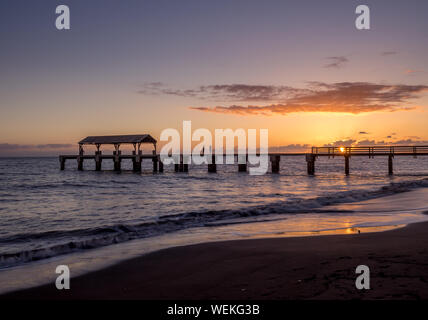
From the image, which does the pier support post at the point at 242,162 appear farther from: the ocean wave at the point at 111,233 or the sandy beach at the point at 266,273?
the sandy beach at the point at 266,273

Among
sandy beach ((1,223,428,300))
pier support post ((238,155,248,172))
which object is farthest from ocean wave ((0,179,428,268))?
pier support post ((238,155,248,172))

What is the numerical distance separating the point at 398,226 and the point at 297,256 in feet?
16.4

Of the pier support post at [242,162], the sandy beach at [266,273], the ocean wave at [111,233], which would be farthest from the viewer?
the pier support post at [242,162]

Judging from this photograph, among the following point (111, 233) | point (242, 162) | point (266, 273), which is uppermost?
point (242, 162)

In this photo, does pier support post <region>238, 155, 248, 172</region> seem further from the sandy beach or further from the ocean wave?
the sandy beach

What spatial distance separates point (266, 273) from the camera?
19.1 ft

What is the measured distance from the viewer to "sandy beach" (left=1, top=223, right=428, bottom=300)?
4.82 m

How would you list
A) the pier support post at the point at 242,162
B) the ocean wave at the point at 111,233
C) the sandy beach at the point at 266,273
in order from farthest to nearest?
the pier support post at the point at 242,162 < the ocean wave at the point at 111,233 < the sandy beach at the point at 266,273

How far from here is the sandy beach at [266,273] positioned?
4.82 m

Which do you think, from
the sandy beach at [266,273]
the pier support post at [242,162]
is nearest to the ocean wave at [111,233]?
the sandy beach at [266,273]

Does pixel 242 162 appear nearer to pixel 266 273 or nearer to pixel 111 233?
pixel 111 233

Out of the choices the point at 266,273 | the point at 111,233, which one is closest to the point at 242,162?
the point at 111,233

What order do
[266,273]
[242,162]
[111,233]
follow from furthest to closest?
[242,162] < [111,233] < [266,273]
